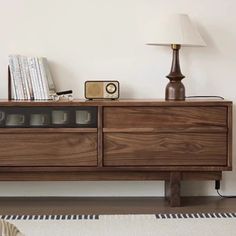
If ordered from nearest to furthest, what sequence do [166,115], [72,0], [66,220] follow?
[66,220], [166,115], [72,0]

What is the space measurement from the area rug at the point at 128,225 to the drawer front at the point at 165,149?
0.33 meters

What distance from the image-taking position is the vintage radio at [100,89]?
3.11 meters

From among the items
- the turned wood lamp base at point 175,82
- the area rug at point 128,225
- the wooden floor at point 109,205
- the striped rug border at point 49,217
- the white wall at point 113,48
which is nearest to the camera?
the area rug at point 128,225

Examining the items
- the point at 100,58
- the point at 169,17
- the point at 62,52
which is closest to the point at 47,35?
the point at 62,52

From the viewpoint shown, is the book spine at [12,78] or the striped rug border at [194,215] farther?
the book spine at [12,78]

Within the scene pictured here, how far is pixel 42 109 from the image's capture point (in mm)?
3006

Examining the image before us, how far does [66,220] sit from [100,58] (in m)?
1.10

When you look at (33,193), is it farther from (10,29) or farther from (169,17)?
(169,17)

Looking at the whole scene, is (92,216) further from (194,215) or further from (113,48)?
(113,48)

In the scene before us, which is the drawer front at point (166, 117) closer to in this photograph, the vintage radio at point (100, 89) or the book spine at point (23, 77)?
the vintage radio at point (100, 89)

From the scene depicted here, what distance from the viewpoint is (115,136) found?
300 centimetres

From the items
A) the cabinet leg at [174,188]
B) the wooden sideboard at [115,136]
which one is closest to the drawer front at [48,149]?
the wooden sideboard at [115,136]

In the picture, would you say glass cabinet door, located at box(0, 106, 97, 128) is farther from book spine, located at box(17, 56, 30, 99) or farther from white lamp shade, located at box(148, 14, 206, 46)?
white lamp shade, located at box(148, 14, 206, 46)

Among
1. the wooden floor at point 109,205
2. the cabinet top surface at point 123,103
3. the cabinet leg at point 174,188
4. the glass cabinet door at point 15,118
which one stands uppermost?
the cabinet top surface at point 123,103
